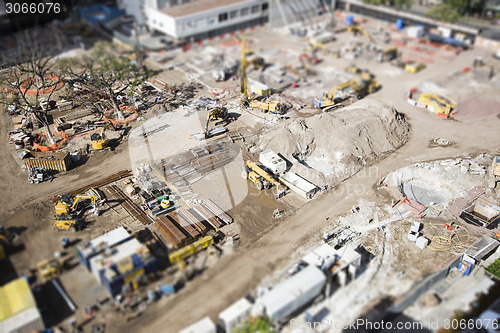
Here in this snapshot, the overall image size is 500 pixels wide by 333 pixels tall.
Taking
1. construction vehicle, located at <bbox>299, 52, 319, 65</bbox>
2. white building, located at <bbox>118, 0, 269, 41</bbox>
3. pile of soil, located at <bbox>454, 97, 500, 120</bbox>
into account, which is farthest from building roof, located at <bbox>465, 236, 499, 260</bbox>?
white building, located at <bbox>118, 0, 269, 41</bbox>

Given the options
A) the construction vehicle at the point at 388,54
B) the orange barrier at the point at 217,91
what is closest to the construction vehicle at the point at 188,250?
the orange barrier at the point at 217,91

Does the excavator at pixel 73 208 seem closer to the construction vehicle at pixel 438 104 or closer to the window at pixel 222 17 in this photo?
the construction vehicle at pixel 438 104

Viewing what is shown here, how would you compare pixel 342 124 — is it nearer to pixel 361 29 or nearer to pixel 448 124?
pixel 448 124

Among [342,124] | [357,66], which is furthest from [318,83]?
[342,124]

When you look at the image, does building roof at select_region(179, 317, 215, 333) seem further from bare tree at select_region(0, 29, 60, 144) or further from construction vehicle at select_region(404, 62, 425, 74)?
construction vehicle at select_region(404, 62, 425, 74)

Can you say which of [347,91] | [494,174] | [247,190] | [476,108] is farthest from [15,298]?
[476,108]
